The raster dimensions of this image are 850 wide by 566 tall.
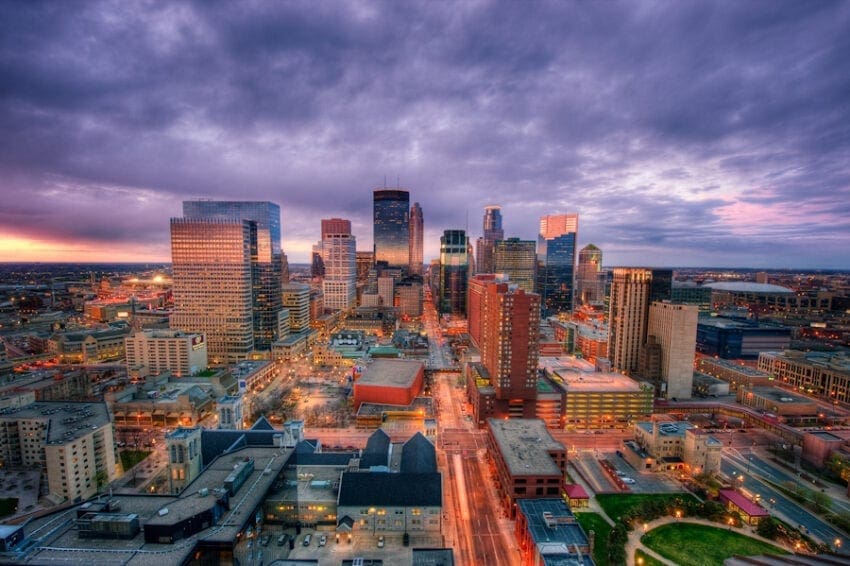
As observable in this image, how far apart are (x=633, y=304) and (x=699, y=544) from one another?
305ft

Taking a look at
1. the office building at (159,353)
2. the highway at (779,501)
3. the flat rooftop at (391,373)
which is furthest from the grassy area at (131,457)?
the highway at (779,501)

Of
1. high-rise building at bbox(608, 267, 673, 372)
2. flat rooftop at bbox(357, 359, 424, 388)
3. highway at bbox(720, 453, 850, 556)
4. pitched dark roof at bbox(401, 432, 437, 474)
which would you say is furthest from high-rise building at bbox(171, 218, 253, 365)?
highway at bbox(720, 453, 850, 556)

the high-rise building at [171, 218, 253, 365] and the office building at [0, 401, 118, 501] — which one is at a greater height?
the high-rise building at [171, 218, 253, 365]

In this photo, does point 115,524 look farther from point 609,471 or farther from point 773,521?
point 773,521

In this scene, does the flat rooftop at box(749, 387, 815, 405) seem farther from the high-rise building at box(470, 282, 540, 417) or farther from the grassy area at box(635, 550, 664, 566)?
the grassy area at box(635, 550, 664, 566)

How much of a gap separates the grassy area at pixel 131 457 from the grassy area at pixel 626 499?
340 feet

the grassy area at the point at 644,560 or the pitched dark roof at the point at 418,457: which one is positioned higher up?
the pitched dark roof at the point at 418,457

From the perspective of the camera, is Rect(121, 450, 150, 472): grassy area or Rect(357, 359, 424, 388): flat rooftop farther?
Rect(357, 359, 424, 388): flat rooftop

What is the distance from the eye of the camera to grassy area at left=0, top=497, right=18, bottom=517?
68.4 metres

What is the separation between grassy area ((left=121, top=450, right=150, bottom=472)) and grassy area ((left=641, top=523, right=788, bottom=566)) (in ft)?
355

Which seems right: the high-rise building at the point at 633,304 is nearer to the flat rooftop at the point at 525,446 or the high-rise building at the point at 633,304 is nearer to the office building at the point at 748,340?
the office building at the point at 748,340

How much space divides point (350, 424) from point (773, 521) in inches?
3766

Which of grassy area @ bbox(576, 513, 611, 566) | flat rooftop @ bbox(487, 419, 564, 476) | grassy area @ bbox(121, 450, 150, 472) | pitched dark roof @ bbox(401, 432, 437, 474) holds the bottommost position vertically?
grassy area @ bbox(576, 513, 611, 566)

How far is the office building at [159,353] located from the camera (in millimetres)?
142500
